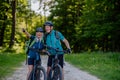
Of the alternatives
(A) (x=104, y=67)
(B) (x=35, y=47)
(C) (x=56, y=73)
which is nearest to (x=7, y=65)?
(A) (x=104, y=67)

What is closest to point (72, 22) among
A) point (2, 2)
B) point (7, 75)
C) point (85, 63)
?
point (2, 2)

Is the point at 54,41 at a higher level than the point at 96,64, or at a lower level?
higher

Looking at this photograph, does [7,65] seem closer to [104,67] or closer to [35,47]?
[104,67]

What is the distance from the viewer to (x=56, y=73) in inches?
382

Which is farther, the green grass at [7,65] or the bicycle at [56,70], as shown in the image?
the green grass at [7,65]

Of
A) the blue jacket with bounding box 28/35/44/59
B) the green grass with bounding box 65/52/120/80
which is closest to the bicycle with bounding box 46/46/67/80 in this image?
the blue jacket with bounding box 28/35/44/59

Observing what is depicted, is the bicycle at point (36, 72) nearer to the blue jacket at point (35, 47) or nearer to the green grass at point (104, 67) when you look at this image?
the blue jacket at point (35, 47)

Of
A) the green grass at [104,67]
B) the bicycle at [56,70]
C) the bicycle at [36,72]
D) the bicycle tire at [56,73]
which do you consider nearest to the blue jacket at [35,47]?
the bicycle at [36,72]

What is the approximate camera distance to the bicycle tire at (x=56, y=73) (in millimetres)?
9594

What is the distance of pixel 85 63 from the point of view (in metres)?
19.6

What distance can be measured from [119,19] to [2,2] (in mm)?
15172

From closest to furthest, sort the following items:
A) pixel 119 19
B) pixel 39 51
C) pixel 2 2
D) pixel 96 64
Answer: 1. pixel 39 51
2. pixel 96 64
3. pixel 119 19
4. pixel 2 2

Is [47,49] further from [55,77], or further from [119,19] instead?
[119,19]

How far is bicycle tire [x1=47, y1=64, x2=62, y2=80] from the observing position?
378 inches
